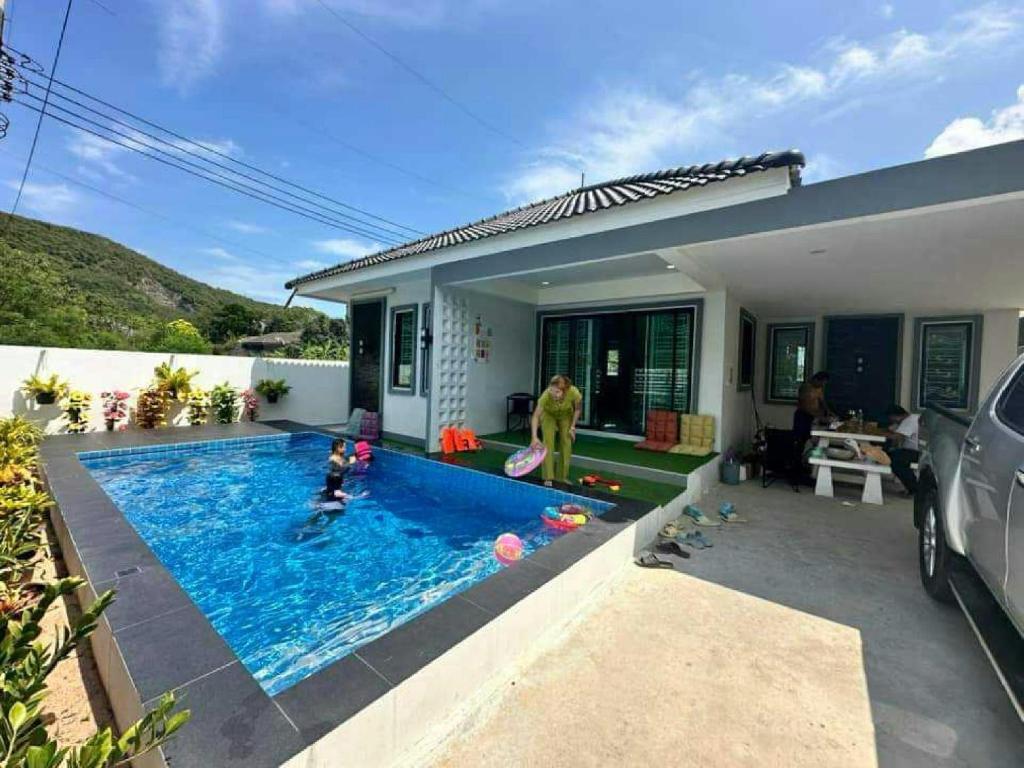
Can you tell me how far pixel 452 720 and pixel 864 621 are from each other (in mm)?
3008

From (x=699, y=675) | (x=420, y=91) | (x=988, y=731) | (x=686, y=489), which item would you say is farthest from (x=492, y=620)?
Answer: (x=420, y=91)

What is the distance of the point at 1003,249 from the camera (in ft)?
14.9

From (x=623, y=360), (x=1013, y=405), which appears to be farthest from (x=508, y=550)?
(x=623, y=360)

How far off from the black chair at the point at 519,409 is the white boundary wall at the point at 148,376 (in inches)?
214

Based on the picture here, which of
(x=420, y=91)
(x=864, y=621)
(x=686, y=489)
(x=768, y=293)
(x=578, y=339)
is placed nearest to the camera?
(x=864, y=621)

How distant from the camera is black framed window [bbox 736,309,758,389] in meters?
8.65

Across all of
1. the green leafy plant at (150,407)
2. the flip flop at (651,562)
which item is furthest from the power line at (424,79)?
the flip flop at (651,562)

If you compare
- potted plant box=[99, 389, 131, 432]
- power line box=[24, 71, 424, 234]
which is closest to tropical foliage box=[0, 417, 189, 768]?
potted plant box=[99, 389, 131, 432]

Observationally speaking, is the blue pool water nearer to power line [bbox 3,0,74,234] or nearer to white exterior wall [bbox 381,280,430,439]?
white exterior wall [bbox 381,280,430,439]

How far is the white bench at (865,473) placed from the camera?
6105 millimetres

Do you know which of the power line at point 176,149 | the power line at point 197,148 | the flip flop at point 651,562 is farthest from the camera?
the power line at point 176,149

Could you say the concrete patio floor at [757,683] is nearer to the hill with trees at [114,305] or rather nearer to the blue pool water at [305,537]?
the blue pool water at [305,537]

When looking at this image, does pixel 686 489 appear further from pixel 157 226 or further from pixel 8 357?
pixel 157 226

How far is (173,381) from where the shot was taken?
934 centimetres
